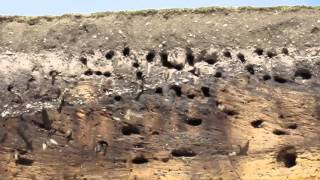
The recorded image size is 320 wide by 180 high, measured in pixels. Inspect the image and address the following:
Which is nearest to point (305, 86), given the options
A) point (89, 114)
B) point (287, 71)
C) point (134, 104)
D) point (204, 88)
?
point (287, 71)

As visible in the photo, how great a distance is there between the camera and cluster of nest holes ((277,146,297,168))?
930 centimetres

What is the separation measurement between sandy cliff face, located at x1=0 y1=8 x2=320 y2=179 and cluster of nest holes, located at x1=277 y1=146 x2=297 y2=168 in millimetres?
13

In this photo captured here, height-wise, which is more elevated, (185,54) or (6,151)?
(185,54)

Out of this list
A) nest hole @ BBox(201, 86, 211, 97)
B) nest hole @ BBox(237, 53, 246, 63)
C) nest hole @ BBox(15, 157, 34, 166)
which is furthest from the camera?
nest hole @ BBox(237, 53, 246, 63)

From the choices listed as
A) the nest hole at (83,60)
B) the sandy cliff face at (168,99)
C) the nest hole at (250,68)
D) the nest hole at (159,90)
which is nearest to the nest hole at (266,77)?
the sandy cliff face at (168,99)

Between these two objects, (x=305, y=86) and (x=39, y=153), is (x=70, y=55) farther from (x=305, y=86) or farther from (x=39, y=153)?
(x=305, y=86)

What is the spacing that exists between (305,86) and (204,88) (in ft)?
4.42

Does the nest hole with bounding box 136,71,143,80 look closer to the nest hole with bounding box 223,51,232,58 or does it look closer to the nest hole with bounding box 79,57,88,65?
the nest hole with bounding box 79,57,88,65

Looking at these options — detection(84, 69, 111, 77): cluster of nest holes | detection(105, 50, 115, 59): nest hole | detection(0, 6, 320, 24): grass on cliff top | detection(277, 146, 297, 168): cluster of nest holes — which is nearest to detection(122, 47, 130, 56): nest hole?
detection(105, 50, 115, 59): nest hole

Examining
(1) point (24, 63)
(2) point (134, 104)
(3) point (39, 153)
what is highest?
(1) point (24, 63)

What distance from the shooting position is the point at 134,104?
968 centimetres

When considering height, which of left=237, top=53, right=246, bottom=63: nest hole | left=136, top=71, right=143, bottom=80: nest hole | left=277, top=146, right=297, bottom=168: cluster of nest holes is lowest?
left=277, top=146, right=297, bottom=168: cluster of nest holes

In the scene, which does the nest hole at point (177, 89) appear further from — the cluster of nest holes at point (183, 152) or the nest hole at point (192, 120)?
the cluster of nest holes at point (183, 152)

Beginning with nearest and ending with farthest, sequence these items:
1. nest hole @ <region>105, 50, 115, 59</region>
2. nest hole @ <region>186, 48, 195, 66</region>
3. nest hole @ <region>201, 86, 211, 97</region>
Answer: nest hole @ <region>201, 86, 211, 97</region>
nest hole @ <region>186, 48, 195, 66</region>
nest hole @ <region>105, 50, 115, 59</region>
